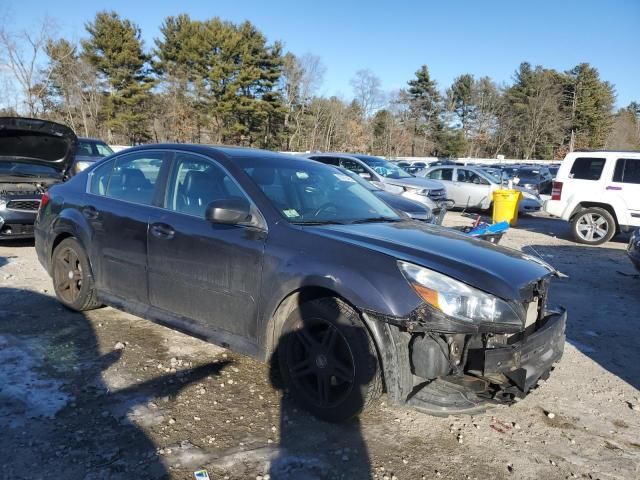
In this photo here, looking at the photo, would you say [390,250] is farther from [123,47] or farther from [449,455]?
[123,47]

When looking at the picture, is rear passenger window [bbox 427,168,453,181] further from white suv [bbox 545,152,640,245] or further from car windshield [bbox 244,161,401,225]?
car windshield [bbox 244,161,401,225]

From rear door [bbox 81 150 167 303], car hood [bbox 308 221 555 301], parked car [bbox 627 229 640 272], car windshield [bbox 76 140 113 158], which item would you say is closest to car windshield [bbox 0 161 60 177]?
rear door [bbox 81 150 167 303]

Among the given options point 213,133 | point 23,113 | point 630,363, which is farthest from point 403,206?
point 213,133

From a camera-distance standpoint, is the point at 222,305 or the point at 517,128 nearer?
the point at 222,305

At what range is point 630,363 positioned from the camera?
172 inches

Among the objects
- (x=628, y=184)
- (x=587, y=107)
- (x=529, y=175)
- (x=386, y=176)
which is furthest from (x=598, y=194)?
(x=587, y=107)

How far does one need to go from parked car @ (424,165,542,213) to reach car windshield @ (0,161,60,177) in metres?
12.1

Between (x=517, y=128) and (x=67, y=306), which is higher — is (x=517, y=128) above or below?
above

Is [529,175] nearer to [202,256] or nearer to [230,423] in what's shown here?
[202,256]

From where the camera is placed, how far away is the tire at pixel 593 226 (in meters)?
10.9

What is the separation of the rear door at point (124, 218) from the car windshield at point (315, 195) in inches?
38.5

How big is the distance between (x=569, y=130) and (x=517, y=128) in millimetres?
6418

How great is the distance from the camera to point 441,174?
56.6 ft

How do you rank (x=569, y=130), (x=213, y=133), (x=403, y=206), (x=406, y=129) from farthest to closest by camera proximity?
1. (x=406, y=129)
2. (x=569, y=130)
3. (x=213, y=133)
4. (x=403, y=206)
